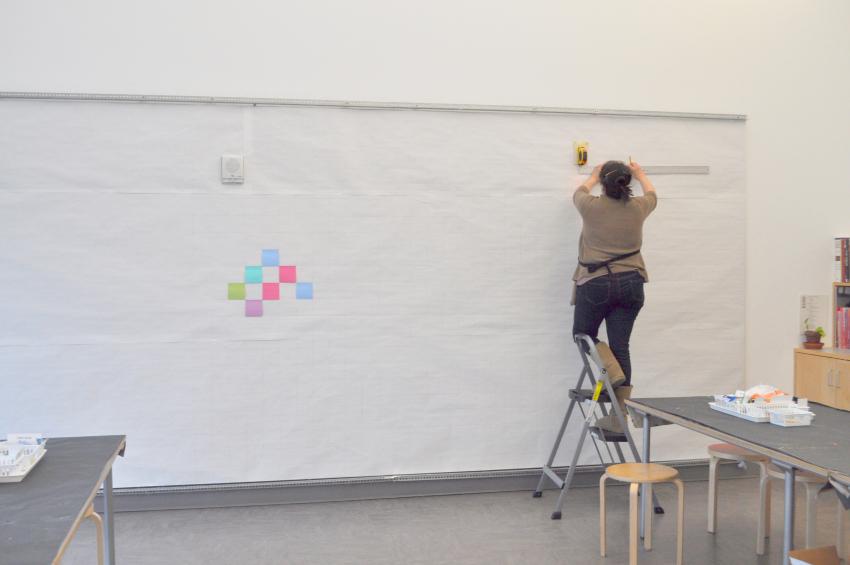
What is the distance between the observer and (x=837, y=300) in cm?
414

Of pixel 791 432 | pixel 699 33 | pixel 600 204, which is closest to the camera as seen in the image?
pixel 791 432

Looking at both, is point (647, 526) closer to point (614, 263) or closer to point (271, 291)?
point (614, 263)

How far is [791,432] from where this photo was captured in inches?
91.8

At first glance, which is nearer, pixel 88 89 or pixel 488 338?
pixel 88 89

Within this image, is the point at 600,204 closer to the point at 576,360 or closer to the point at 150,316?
the point at 576,360

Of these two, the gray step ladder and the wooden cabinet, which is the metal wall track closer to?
the gray step ladder

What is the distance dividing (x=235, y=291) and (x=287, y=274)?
0.27 m

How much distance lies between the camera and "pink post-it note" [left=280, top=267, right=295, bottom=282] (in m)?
3.61

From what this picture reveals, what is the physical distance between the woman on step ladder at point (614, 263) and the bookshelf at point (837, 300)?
145 cm

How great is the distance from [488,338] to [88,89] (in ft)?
7.71

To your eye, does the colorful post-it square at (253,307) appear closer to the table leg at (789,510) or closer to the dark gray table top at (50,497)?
the dark gray table top at (50,497)

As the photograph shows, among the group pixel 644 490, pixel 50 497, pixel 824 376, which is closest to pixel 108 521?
pixel 50 497

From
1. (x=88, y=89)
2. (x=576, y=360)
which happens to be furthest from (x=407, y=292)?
(x=88, y=89)

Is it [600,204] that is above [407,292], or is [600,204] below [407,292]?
above
